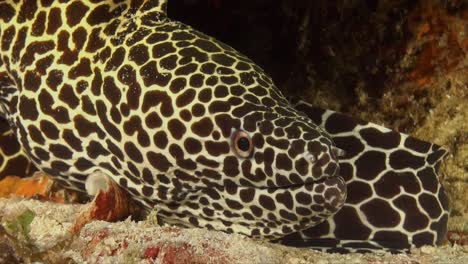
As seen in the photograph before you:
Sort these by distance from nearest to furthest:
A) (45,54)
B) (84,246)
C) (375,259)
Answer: (84,246)
(375,259)
(45,54)

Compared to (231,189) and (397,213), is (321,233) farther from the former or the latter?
(231,189)

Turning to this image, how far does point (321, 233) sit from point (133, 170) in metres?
1.63

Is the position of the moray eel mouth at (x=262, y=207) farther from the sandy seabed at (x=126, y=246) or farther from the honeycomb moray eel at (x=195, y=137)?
the sandy seabed at (x=126, y=246)

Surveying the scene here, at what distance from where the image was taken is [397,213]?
4.23 meters

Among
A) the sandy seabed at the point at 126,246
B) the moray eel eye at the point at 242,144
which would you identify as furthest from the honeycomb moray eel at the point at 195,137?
the sandy seabed at the point at 126,246

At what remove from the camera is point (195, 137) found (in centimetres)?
354

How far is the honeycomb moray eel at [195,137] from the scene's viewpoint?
138 inches

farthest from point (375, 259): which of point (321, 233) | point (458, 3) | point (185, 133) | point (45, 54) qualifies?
point (45, 54)

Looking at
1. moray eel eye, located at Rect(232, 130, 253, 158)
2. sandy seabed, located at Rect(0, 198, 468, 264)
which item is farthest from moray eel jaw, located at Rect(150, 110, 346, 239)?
sandy seabed, located at Rect(0, 198, 468, 264)

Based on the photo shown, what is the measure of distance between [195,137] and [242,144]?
0.33m

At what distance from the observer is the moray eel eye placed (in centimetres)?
346

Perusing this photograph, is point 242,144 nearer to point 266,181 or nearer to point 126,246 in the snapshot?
point 266,181

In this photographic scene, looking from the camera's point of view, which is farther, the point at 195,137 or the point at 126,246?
the point at 195,137

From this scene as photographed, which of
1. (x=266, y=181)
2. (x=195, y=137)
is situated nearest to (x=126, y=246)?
(x=195, y=137)
